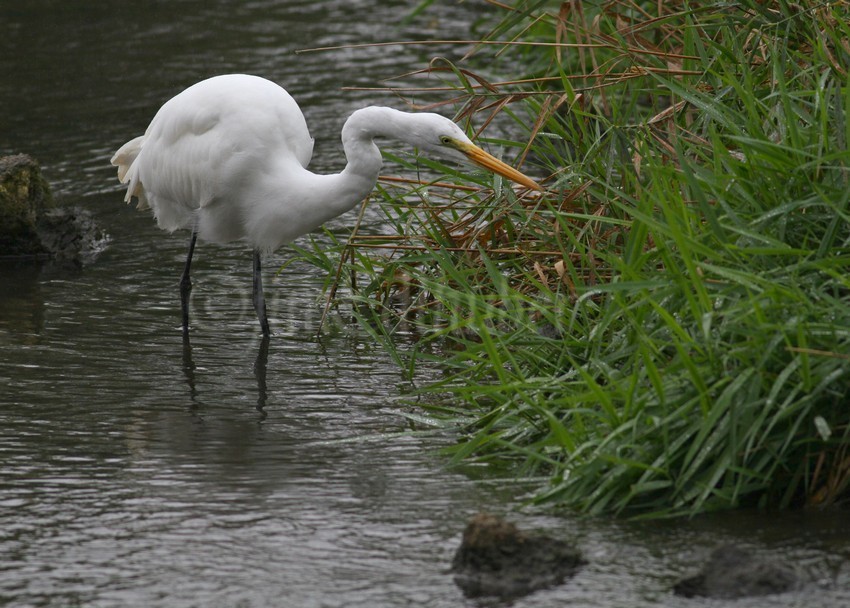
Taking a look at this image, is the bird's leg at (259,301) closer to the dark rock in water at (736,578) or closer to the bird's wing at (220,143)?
the bird's wing at (220,143)

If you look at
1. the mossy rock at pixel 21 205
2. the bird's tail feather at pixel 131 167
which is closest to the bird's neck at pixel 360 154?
the bird's tail feather at pixel 131 167

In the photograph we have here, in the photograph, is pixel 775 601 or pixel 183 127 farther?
pixel 183 127

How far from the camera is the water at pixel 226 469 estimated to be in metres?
3.43

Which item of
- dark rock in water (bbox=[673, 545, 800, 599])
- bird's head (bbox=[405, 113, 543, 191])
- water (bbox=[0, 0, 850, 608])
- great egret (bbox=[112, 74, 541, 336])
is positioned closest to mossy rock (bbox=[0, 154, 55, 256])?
water (bbox=[0, 0, 850, 608])

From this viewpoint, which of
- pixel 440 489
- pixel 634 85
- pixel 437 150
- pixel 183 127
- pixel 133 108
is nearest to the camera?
pixel 440 489

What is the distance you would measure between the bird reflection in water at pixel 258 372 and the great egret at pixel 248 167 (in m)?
0.16

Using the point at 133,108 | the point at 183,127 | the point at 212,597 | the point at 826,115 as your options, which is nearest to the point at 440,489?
the point at 212,597

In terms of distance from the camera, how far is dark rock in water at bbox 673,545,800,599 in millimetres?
3205

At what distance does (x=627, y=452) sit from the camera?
3.85 m

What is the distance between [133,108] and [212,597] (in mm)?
6941

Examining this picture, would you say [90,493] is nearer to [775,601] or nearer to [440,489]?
[440,489]


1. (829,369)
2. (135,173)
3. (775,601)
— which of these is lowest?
(775,601)

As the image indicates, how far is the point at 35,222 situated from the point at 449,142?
3.09 meters

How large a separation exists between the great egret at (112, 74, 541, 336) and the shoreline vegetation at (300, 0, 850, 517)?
0.45m
